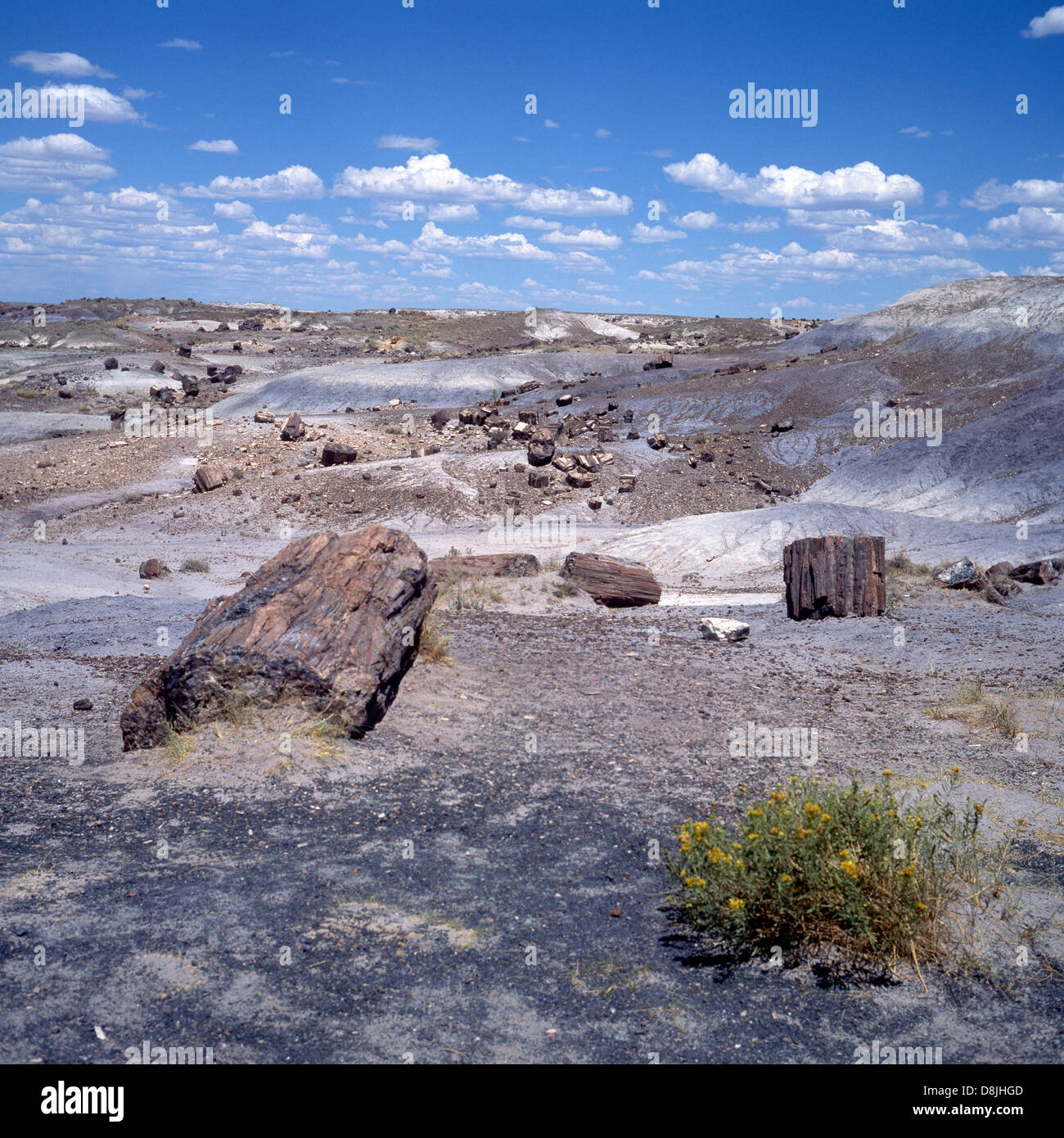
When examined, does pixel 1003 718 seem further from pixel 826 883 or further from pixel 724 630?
pixel 826 883

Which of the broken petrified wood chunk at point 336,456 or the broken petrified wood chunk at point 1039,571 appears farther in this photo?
the broken petrified wood chunk at point 336,456

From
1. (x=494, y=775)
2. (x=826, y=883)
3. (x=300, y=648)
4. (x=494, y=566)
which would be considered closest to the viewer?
(x=826, y=883)

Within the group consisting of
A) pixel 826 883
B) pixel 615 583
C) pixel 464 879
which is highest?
pixel 615 583

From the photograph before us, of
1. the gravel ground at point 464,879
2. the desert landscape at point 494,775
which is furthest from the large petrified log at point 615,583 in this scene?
the gravel ground at point 464,879

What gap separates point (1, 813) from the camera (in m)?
5.74

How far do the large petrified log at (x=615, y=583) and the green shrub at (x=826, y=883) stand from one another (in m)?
9.75

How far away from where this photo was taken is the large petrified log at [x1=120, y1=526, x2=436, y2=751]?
22.5ft

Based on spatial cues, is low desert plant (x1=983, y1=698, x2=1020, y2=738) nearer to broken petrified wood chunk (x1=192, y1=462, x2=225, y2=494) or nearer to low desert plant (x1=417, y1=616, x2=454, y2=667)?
low desert plant (x1=417, y1=616, x2=454, y2=667)

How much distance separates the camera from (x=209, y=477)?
86.0 ft

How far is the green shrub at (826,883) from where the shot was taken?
4148 mm

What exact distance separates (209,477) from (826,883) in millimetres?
24670

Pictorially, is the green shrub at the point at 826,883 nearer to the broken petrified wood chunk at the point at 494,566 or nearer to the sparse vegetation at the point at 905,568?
the broken petrified wood chunk at the point at 494,566

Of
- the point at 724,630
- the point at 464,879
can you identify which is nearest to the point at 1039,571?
the point at 724,630
